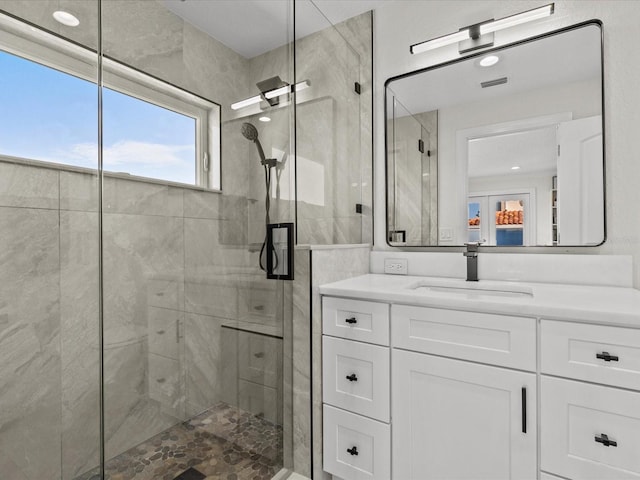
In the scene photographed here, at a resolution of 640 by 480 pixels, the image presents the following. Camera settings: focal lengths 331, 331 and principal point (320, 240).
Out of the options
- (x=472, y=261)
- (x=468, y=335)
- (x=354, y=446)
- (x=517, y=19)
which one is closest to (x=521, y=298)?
(x=468, y=335)

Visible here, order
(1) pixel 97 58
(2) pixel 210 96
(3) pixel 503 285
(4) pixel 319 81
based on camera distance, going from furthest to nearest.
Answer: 1. (4) pixel 319 81
2. (3) pixel 503 285
3. (2) pixel 210 96
4. (1) pixel 97 58

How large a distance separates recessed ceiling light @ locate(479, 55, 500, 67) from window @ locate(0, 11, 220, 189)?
1.41m

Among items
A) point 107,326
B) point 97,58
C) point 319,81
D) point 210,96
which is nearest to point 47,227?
point 107,326

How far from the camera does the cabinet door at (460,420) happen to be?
1.05 meters

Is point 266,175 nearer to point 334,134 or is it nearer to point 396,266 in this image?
point 334,134

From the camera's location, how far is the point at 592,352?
962 mm

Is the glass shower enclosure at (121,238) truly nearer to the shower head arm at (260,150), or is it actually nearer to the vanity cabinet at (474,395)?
the shower head arm at (260,150)

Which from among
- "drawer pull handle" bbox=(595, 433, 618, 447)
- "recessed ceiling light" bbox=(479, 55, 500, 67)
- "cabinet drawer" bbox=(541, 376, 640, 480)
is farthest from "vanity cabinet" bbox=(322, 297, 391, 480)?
"recessed ceiling light" bbox=(479, 55, 500, 67)

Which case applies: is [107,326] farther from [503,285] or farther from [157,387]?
[503,285]

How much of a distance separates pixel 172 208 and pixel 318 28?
149 centimetres

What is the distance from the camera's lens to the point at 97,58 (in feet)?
2.94

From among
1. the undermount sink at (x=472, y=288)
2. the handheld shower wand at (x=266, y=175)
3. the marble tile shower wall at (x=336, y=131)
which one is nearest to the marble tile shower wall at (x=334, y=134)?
the marble tile shower wall at (x=336, y=131)

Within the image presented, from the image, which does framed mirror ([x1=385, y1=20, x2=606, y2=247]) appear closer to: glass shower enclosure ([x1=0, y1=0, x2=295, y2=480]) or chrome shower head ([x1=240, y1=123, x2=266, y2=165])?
chrome shower head ([x1=240, y1=123, x2=266, y2=165])

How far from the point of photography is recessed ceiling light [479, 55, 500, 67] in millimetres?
1646
